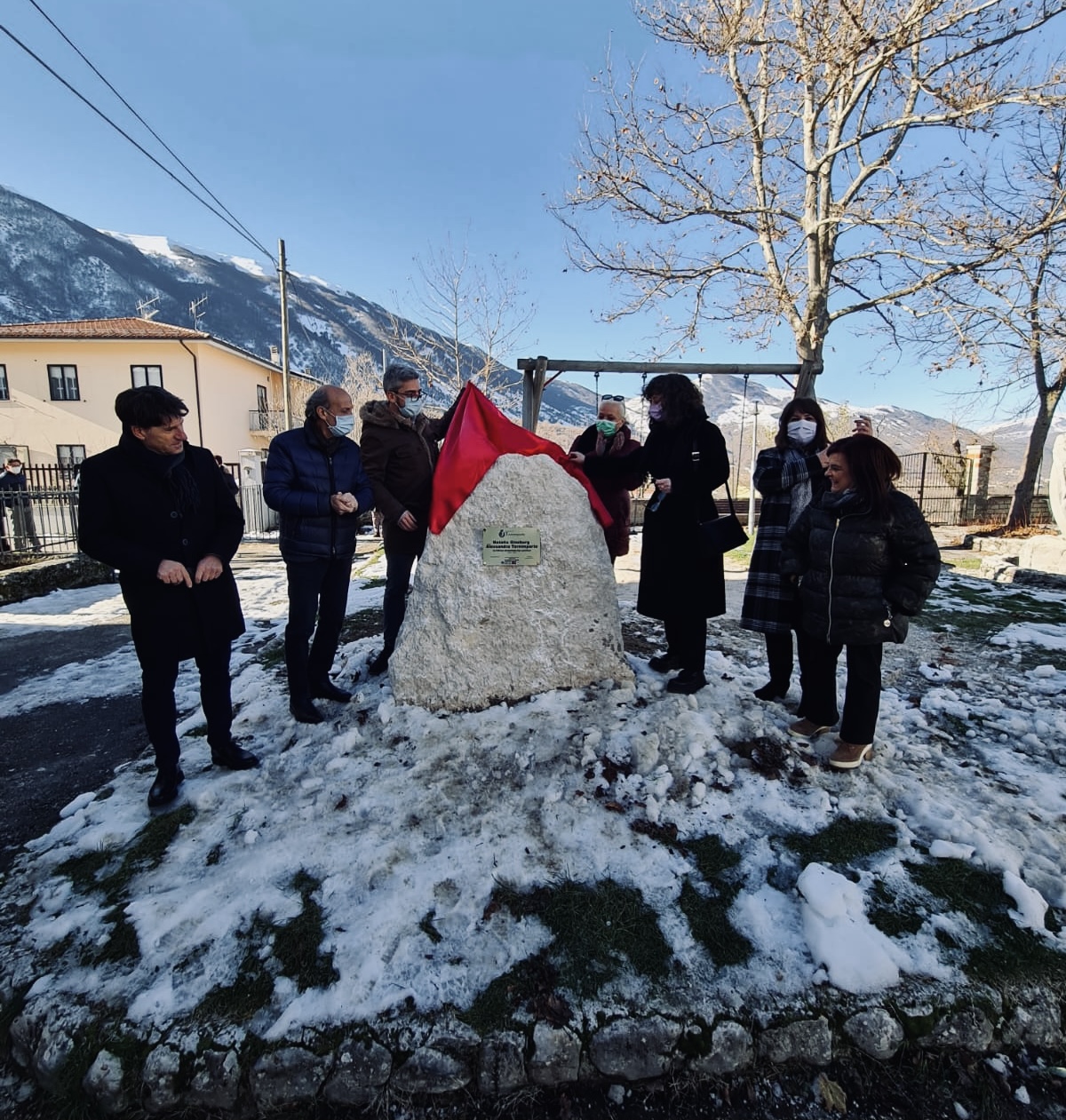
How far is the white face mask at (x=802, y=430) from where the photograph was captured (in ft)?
11.2

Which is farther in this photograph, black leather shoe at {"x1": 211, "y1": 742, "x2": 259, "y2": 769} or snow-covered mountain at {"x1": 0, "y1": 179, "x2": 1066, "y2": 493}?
snow-covered mountain at {"x1": 0, "y1": 179, "x2": 1066, "y2": 493}

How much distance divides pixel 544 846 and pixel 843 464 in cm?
221

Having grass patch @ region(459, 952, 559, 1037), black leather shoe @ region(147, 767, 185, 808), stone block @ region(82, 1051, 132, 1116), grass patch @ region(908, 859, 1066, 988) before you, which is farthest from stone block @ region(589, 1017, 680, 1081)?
black leather shoe @ region(147, 767, 185, 808)

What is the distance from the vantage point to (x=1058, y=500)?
8.66m

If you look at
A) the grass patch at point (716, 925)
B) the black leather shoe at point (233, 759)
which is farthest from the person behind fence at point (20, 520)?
the grass patch at point (716, 925)

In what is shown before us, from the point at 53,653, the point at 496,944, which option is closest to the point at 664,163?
the point at 53,653

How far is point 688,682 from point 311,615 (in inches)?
86.4

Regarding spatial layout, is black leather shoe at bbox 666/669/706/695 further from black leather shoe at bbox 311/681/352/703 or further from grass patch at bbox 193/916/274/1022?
grass patch at bbox 193/916/274/1022

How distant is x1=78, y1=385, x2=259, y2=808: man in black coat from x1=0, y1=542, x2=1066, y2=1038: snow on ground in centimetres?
45

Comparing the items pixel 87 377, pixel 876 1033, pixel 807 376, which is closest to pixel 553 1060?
pixel 876 1033

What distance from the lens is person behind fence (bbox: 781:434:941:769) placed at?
9.09ft

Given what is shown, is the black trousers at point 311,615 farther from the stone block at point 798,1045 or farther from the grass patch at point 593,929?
the stone block at point 798,1045

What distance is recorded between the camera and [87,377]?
95.8ft

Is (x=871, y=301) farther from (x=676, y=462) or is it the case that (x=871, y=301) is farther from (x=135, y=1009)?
(x=135, y=1009)
